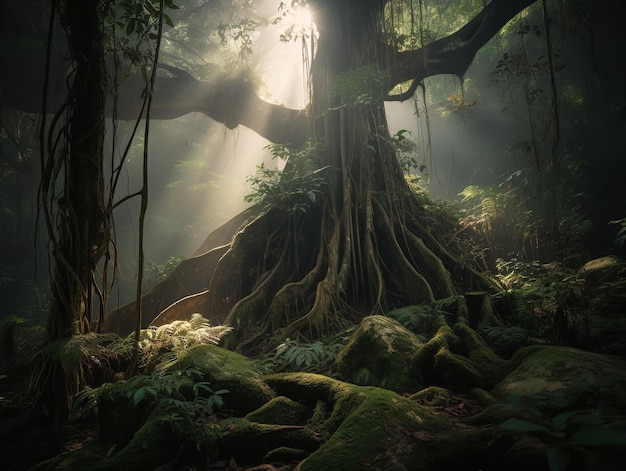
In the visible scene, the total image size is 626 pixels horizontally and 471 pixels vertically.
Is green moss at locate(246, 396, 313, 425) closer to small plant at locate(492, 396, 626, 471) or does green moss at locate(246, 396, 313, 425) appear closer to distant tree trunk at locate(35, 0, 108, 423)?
distant tree trunk at locate(35, 0, 108, 423)

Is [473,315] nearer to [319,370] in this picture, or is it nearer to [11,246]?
[319,370]

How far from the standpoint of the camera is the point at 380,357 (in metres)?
2.97

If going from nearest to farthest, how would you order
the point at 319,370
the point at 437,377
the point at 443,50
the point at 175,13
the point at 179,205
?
1. the point at 437,377
2. the point at 319,370
3. the point at 443,50
4. the point at 175,13
5. the point at 179,205

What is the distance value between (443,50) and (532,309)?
5.23m

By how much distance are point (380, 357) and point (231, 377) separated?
3.93 feet

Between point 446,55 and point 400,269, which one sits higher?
point 446,55

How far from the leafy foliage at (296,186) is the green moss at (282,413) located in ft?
10.5

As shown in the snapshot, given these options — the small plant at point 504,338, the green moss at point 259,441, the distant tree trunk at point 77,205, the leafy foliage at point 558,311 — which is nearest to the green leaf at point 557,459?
the green moss at point 259,441

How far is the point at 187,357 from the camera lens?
2902mm

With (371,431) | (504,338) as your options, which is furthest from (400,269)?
(371,431)

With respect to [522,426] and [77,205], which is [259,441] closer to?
[522,426]

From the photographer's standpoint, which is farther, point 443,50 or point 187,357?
point 443,50

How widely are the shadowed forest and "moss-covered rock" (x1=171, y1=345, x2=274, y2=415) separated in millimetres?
20

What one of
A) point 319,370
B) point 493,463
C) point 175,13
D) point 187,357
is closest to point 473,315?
point 319,370
